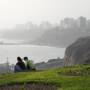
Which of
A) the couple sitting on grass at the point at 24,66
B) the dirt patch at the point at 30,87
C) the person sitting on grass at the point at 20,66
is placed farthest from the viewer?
the couple sitting on grass at the point at 24,66

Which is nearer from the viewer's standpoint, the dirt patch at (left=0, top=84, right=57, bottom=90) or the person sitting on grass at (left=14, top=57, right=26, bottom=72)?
the dirt patch at (left=0, top=84, right=57, bottom=90)

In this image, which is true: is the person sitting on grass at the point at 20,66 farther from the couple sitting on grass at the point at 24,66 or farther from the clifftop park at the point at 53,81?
the clifftop park at the point at 53,81

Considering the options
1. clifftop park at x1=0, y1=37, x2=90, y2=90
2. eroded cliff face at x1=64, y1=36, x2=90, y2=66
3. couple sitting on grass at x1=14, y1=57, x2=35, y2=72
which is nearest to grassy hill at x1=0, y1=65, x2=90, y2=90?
clifftop park at x1=0, y1=37, x2=90, y2=90

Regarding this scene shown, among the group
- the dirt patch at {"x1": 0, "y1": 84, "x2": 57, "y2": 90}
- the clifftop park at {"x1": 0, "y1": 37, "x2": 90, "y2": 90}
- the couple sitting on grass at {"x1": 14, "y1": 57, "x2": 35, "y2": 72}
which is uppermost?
the couple sitting on grass at {"x1": 14, "y1": 57, "x2": 35, "y2": 72}

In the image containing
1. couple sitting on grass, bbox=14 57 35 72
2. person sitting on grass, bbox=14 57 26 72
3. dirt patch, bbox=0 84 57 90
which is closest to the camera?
dirt patch, bbox=0 84 57 90

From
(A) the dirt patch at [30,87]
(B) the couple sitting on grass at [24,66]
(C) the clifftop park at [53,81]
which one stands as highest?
(B) the couple sitting on grass at [24,66]

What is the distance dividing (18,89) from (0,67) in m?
96.5

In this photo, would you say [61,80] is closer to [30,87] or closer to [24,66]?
[30,87]

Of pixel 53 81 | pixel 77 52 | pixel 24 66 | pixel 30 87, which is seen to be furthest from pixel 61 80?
pixel 77 52

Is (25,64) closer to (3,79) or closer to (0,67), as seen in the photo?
(3,79)

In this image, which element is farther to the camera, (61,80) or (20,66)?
(20,66)

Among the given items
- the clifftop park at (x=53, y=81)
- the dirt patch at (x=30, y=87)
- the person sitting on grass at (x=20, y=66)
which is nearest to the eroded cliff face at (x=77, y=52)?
the person sitting on grass at (x=20, y=66)

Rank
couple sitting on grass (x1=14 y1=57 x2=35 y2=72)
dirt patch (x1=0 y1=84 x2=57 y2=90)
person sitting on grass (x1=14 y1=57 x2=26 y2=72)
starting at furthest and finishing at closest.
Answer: couple sitting on grass (x1=14 y1=57 x2=35 y2=72) < person sitting on grass (x1=14 y1=57 x2=26 y2=72) < dirt patch (x1=0 y1=84 x2=57 y2=90)

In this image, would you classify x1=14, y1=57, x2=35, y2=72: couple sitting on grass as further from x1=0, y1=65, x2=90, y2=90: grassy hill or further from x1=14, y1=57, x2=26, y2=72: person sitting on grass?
x1=0, y1=65, x2=90, y2=90: grassy hill
